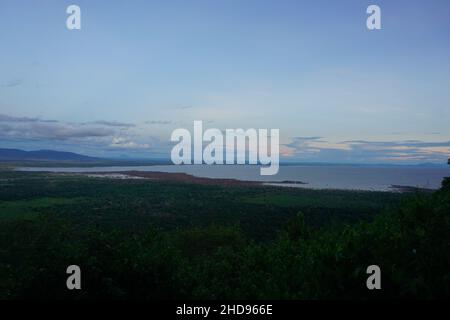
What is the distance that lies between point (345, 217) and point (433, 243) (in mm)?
54995

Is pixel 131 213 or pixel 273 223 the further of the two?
pixel 131 213

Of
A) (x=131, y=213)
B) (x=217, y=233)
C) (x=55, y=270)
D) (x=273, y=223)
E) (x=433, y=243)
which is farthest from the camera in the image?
(x=131, y=213)

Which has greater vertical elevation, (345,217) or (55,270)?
(55,270)

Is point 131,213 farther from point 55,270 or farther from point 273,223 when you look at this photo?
point 55,270

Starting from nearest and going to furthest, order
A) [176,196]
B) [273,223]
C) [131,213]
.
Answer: [273,223] → [131,213] → [176,196]
